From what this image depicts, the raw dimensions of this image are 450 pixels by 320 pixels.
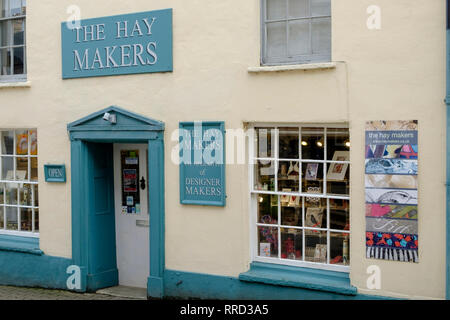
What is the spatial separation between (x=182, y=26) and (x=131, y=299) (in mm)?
4141

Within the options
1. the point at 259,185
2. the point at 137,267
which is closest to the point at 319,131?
the point at 259,185

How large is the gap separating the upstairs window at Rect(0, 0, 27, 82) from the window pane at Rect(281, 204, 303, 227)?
5.08 metres

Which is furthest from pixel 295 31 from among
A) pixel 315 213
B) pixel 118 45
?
pixel 118 45

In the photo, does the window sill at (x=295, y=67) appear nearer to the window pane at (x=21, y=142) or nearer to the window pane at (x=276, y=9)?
the window pane at (x=276, y=9)

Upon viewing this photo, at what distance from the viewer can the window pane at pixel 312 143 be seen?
722 centimetres

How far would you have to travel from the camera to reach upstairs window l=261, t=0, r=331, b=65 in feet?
23.6

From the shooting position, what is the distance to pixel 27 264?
9.27 m

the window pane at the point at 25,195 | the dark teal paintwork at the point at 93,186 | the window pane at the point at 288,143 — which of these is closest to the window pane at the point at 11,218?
the window pane at the point at 25,195

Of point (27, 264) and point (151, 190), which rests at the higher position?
point (151, 190)

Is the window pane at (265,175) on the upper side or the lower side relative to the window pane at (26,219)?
upper

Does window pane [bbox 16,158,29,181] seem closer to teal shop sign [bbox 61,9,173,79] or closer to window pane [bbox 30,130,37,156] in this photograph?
window pane [bbox 30,130,37,156]

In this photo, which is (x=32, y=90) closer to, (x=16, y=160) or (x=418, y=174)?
(x=16, y=160)

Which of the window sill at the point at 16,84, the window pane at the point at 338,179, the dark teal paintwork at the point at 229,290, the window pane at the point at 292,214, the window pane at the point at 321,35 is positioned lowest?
the dark teal paintwork at the point at 229,290

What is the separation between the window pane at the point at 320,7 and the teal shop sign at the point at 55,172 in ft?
14.9
